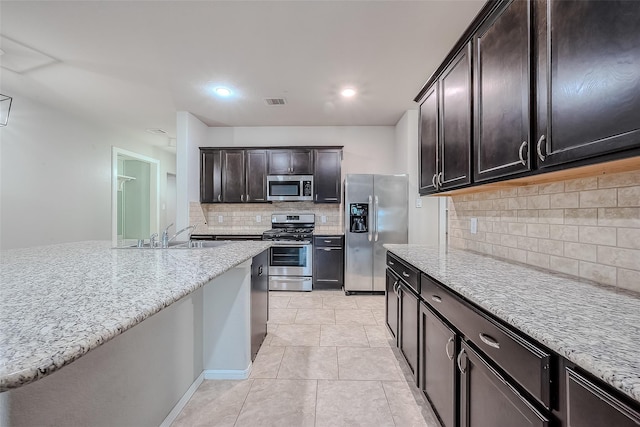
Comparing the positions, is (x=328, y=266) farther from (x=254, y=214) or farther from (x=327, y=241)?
(x=254, y=214)

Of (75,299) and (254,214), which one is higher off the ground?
(254,214)

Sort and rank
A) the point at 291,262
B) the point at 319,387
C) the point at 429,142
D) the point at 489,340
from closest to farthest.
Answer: the point at 489,340, the point at 319,387, the point at 429,142, the point at 291,262

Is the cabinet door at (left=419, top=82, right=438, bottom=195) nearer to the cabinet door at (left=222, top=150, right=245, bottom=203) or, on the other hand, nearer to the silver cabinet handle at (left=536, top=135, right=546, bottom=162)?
the silver cabinet handle at (left=536, top=135, right=546, bottom=162)

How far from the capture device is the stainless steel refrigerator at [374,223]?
391cm

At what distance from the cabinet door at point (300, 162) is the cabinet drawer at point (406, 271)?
7.74 ft

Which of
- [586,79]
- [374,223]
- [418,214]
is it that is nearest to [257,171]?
[374,223]

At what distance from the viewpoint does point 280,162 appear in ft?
14.5

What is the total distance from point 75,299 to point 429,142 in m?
2.24

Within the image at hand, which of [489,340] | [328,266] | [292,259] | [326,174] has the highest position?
[326,174]

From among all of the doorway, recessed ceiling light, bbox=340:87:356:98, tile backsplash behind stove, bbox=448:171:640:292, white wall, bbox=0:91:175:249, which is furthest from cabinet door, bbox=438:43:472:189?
the doorway

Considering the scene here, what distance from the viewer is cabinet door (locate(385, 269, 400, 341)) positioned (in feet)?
7.23

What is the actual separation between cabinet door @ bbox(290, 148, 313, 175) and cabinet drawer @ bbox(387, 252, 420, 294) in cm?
236

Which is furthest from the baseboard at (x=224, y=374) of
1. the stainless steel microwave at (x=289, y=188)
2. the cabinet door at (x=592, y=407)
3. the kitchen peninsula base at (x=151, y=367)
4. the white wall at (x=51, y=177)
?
the white wall at (x=51, y=177)

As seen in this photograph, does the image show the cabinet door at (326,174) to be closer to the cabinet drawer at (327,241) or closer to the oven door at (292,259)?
the cabinet drawer at (327,241)
